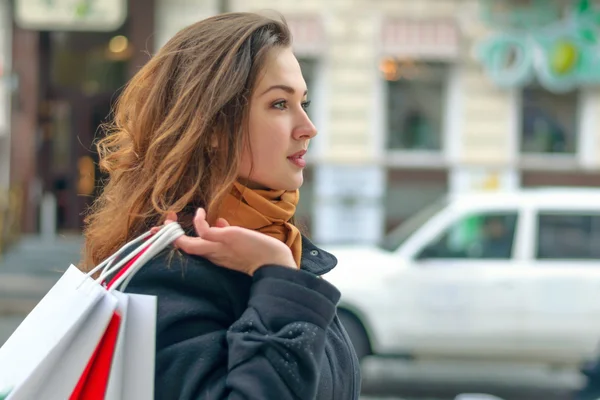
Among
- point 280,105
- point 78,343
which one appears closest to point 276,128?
point 280,105

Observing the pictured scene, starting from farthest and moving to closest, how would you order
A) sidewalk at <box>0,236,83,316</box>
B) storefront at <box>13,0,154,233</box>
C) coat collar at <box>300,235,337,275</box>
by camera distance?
1. storefront at <box>13,0,154,233</box>
2. sidewalk at <box>0,236,83,316</box>
3. coat collar at <box>300,235,337,275</box>

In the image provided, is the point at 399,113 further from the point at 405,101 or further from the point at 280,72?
the point at 280,72

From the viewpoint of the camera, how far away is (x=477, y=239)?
313 inches

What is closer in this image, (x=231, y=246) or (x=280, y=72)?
(x=231, y=246)

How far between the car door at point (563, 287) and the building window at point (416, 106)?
8.69 metres

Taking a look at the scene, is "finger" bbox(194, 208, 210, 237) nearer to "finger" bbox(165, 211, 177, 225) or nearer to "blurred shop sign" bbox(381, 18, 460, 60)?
"finger" bbox(165, 211, 177, 225)

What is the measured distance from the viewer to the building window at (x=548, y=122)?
53.3 feet

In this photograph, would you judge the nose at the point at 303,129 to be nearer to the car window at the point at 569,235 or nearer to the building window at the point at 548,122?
the car window at the point at 569,235

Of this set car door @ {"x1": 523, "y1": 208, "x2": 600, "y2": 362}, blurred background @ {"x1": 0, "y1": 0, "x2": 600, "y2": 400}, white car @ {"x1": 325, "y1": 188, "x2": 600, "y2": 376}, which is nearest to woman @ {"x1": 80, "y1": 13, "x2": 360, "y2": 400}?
white car @ {"x1": 325, "y1": 188, "x2": 600, "y2": 376}

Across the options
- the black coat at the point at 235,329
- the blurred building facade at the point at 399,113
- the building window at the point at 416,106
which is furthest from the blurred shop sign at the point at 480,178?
the black coat at the point at 235,329

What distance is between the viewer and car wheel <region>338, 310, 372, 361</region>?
7.78 m

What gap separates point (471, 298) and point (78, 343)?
6578 mm

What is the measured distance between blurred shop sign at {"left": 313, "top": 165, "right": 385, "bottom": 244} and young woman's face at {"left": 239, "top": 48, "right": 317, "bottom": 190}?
14323 millimetres

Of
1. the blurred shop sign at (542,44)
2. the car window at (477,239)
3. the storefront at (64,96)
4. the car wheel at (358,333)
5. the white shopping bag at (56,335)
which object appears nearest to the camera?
the white shopping bag at (56,335)
